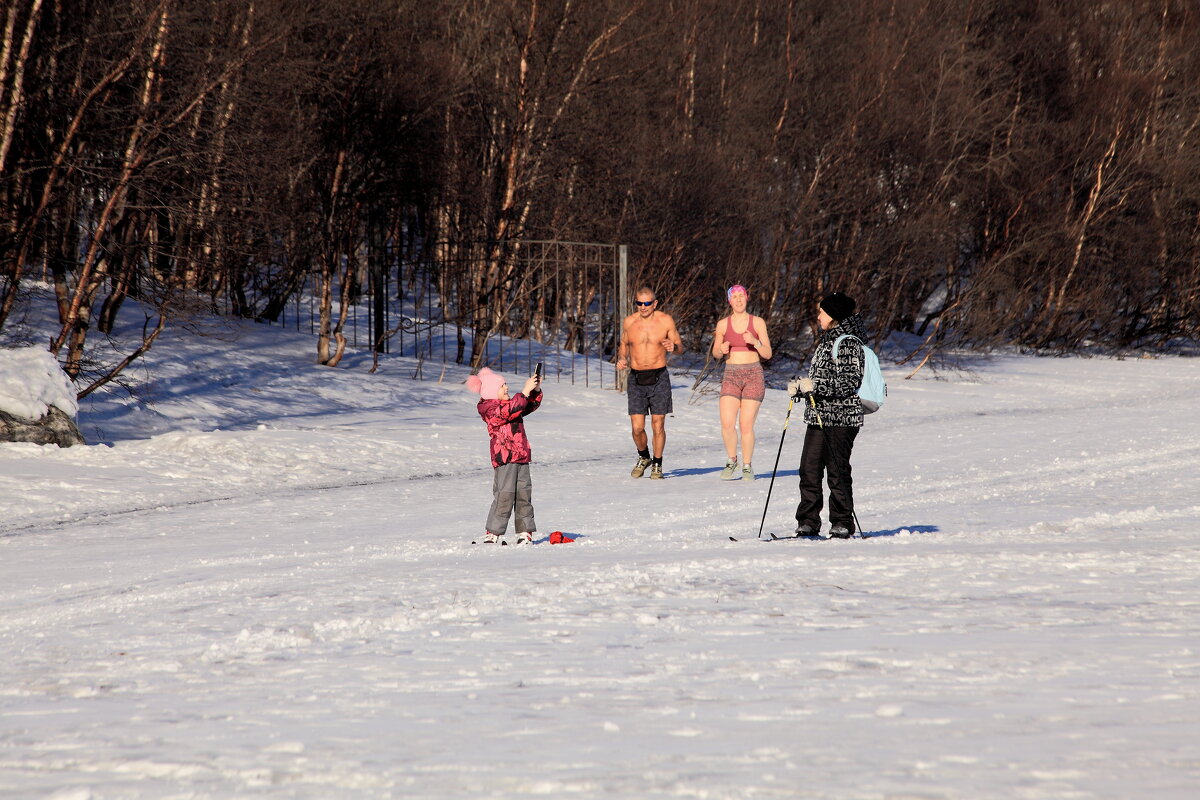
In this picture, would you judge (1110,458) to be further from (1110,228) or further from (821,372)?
(1110,228)

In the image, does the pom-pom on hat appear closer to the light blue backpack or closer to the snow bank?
the light blue backpack

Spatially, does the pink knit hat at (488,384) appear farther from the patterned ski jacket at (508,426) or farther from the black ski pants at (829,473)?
the black ski pants at (829,473)

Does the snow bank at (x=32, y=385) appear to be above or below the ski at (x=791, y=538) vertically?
above

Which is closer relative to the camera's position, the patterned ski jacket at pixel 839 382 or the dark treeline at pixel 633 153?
the patterned ski jacket at pixel 839 382

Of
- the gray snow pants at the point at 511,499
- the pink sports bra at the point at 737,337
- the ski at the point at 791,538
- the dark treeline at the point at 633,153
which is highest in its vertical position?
the dark treeline at the point at 633,153

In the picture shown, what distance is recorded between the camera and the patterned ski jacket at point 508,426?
28.3ft

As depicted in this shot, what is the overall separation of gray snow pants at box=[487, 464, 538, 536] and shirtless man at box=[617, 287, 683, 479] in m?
3.86

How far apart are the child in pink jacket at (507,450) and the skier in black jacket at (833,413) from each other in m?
1.74

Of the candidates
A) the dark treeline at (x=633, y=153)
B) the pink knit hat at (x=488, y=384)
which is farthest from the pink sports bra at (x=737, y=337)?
the dark treeline at (x=633, y=153)

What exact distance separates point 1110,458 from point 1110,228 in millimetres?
22856

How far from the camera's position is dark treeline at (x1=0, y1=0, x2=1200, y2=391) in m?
14.9

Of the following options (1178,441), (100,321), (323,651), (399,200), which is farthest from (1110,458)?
(399,200)

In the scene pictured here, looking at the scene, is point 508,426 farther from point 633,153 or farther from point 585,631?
point 633,153

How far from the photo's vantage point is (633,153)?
26.4 m
